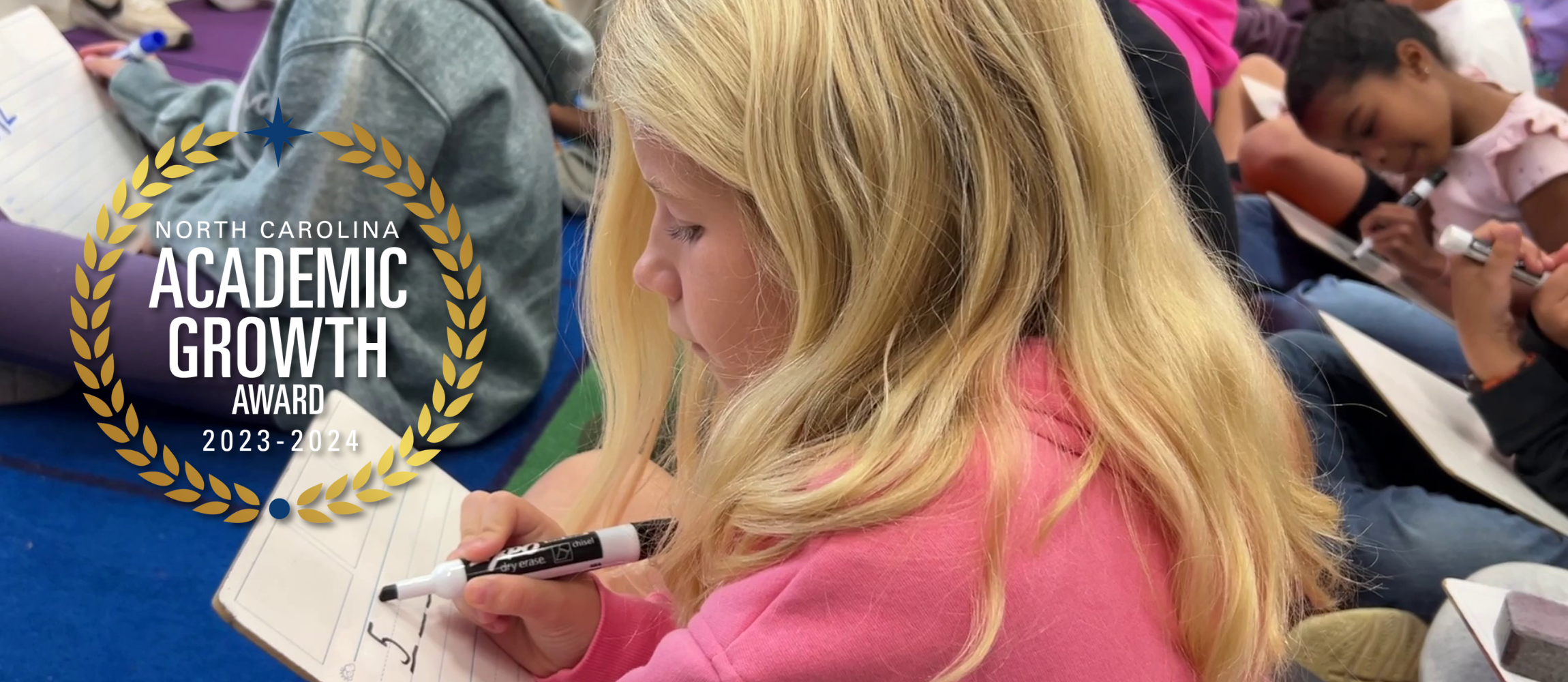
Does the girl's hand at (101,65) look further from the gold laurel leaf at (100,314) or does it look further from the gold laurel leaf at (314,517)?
the gold laurel leaf at (314,517)

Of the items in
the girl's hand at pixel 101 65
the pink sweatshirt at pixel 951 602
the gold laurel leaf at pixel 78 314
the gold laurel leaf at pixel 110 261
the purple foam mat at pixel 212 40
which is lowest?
the purple foam mat at pixel 212 40

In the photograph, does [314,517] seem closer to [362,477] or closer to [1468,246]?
[362,477]

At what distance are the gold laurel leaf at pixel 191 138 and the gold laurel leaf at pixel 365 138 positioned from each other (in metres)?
0.32

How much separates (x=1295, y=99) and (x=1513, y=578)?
935mm

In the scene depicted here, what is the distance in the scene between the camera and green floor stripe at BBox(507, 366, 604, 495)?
114 centimetres

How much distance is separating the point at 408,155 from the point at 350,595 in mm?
573

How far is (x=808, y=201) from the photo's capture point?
45 cm

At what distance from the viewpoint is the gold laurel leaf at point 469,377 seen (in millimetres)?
1142

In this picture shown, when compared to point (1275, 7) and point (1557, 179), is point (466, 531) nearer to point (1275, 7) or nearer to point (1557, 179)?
point (1557, 179)

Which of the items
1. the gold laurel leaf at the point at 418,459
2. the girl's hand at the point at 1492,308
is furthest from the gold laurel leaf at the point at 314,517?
the girl's hand at the point at 1492,308

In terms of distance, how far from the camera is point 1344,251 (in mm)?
1440

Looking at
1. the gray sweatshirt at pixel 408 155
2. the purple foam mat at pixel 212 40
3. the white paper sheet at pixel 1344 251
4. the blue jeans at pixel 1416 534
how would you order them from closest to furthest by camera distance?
the blue jeans at pixel 1416 534 → the gray sweatshirt at pixel 408 155 → the white paper sheet at pixel 1344 251 → the purple foam mat at pixel 212 40

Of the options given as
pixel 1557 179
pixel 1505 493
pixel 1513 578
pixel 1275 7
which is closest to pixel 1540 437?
pixel 1505 493

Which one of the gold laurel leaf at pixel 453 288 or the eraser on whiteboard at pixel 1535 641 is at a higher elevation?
the eraser on whiteboard at pixel 1535 641
